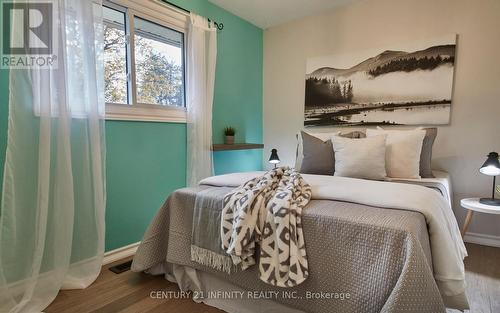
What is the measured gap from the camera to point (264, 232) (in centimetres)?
133

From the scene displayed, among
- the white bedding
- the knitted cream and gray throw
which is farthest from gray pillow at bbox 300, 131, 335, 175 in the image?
the knitted cream and gray throw

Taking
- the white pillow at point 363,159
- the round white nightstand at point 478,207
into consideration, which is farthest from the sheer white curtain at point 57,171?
the round white nightstand at point 478,207

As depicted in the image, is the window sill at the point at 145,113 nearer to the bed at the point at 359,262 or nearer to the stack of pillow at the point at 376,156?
the bed at the point at 359,262

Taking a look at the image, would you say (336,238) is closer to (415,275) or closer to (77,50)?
(415,275)

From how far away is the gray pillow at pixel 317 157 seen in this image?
2404 millimetres

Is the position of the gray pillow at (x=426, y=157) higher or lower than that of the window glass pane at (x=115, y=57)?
lower

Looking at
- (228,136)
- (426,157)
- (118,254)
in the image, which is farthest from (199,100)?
(426,157)

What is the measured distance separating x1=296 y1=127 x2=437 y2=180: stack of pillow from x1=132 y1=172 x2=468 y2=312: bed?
0.48 m

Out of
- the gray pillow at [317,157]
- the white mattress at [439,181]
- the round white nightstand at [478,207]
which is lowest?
the round white nightstand at [478,207]

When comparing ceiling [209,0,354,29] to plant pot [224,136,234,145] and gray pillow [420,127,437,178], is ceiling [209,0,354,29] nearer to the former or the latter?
plant pot [224,136,234,145]

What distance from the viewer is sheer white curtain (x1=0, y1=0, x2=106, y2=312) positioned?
1.58m

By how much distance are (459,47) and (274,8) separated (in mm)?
1847

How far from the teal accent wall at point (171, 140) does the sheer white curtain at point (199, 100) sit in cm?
10

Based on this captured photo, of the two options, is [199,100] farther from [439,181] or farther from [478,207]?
[478,207]
